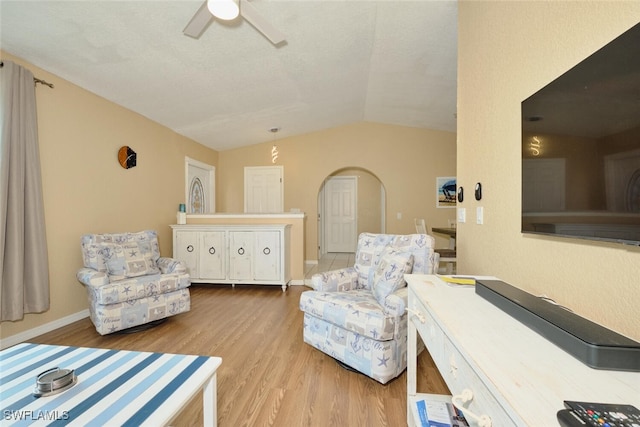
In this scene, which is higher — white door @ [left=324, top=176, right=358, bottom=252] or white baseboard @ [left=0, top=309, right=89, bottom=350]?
white door @ [left=324, top=176, right=358, bottom=252]

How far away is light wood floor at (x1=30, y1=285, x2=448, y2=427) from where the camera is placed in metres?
1.48

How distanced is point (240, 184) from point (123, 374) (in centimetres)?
474

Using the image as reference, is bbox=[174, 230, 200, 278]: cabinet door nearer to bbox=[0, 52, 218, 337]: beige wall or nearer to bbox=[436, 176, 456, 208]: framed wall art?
bbox=[0, 52, 218, 337]: beige wall

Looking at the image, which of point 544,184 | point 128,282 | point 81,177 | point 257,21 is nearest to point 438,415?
point 544,184

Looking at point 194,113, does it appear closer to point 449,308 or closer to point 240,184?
point 240,184

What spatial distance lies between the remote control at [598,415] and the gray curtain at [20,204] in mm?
3254

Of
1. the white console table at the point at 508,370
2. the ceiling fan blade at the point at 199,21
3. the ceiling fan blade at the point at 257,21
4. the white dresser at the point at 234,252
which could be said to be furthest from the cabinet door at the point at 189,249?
the white console table at the point at 508,370

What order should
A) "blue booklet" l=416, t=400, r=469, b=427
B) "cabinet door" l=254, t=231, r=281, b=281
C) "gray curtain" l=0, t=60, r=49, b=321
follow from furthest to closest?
1. "cabinet door" l=254, t=231, r=281, b=281
2. "gray curtain" l=0, t=60, r=49, b=321
3. "blue booklet" l=416, t=400, r=469, b=427

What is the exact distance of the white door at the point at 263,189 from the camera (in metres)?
5.52

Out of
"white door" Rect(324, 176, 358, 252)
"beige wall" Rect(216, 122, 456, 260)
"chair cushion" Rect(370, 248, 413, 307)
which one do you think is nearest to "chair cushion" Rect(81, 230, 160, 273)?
"chair cushion" Rect(370, 248, 413, 307)

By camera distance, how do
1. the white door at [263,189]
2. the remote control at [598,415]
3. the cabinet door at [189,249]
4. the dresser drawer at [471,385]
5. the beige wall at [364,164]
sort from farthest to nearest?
the white door at [263,189]
the beige wall at [364,164]
the cabinet door at [189,249]
the dresser drawer at [471,385]
the remote control at [598,415]

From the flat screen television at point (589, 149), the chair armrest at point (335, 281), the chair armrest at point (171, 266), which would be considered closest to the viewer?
the flat screen television at point (589, 149)

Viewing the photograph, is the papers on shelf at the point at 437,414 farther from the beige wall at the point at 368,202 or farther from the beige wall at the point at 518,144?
the beige wall at the point at 368,202

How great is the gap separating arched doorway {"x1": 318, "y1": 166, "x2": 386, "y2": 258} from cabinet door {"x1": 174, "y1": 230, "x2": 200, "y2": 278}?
3.47 metres
